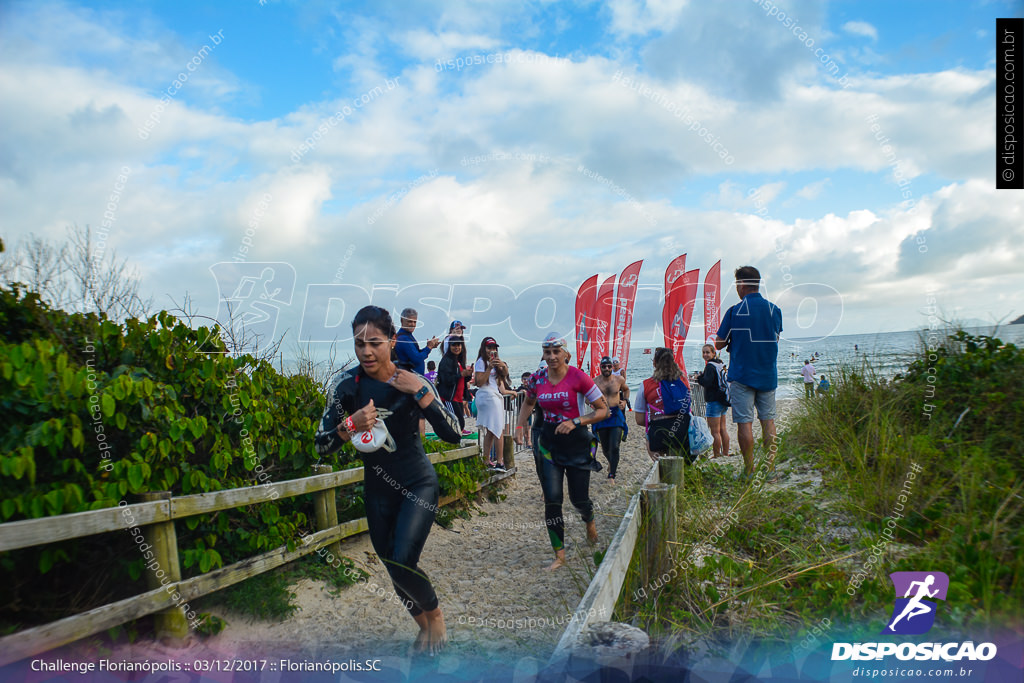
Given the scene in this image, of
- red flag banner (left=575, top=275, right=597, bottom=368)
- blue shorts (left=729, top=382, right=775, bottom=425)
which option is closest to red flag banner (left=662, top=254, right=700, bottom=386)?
red flag banner (left=575, top=275, right=597, bottom=368)

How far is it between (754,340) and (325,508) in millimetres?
4398

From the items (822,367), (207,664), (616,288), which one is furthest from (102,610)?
(616,288)

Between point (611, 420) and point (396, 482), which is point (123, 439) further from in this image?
point (611, 420)

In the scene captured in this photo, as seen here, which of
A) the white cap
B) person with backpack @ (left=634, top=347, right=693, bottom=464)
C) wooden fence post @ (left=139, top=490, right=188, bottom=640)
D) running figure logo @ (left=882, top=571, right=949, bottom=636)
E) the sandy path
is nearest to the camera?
running figure logo @ (left=882, top=571, right=949, bottom=636)

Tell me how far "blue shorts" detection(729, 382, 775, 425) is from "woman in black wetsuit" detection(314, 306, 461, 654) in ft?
11.8

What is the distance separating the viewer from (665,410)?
7.49 meters

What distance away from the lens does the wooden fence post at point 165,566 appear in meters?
3.48

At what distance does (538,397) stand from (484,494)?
3152 mm

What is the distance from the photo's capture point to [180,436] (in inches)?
149

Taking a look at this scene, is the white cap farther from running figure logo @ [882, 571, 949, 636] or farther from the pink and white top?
running figure logo @ [882, 571, 949, 636]

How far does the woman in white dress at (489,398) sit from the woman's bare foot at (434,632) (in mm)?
5410

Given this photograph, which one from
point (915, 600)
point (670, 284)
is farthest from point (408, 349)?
point (670, 284)

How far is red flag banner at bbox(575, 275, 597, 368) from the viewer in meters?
19.7

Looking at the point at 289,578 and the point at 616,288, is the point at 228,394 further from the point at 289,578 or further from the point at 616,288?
the point at 616,288
